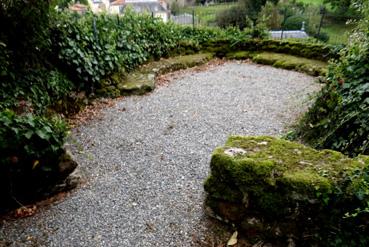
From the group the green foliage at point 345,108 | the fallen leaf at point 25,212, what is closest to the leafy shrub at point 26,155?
the fallen leaf at point 25,212

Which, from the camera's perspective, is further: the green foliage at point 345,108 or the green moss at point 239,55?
the green moss at point 239,55

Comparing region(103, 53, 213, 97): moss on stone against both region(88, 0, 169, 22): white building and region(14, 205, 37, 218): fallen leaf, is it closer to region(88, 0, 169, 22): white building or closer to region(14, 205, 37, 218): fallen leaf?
region(88, 0, 169, 22): white building

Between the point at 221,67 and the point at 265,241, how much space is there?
5.58 metres

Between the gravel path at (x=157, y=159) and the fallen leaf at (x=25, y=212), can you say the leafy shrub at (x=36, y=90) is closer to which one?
the gravel path at (x=157, y=159)

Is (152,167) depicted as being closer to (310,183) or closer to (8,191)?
(8,191)

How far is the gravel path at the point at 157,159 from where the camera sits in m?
2.31

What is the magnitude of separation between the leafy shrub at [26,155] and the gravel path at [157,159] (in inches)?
10.9

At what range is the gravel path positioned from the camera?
231cm

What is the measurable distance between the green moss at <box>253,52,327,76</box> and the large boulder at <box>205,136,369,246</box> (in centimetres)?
453

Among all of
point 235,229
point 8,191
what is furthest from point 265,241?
point 8,191

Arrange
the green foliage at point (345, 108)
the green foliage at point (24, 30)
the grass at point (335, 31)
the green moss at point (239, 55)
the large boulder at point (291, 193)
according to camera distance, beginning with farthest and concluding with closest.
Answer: the green moss at point (239, 55) → the grass at point (335, 31) → the green foliage at point (24, 30) → the green foliage at point (345, 108) → the large boulder at point (291, 193)

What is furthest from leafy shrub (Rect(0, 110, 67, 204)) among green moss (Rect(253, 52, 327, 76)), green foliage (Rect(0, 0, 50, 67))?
green moss (Rect(253, 52, 327, 76))

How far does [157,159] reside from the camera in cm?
330

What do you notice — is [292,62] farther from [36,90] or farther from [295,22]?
[36,90]
